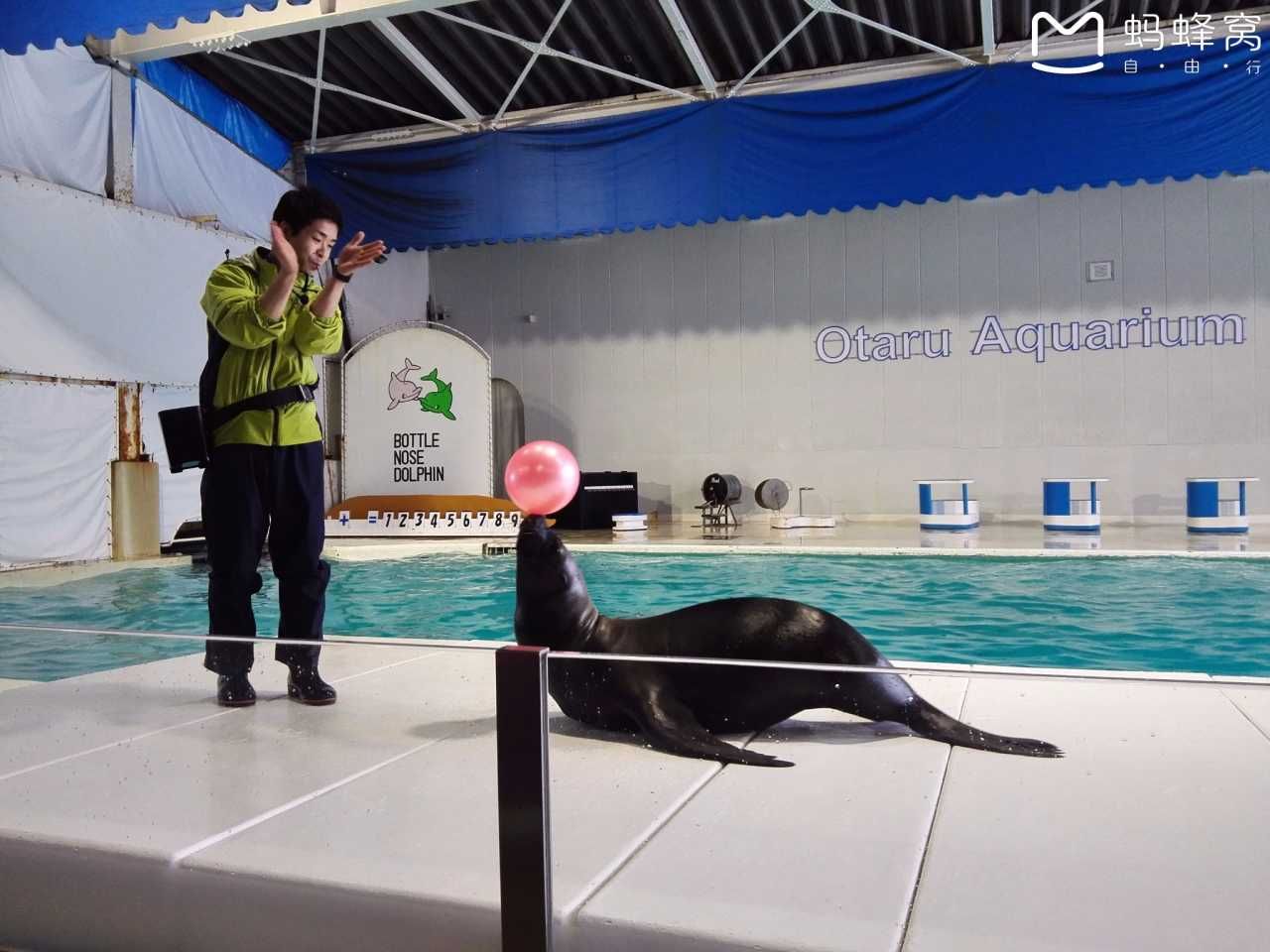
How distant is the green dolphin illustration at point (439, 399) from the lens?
11.7m

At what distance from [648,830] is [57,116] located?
30.0 ft

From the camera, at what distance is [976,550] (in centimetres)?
810

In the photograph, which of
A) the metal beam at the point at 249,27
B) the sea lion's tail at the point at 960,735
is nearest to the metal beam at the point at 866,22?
the metal beam at the point at 249,27

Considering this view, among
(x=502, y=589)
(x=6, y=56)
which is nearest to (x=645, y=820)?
(x=502, y=589)

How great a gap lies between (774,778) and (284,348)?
174cm

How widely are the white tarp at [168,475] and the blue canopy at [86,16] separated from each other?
179 inches

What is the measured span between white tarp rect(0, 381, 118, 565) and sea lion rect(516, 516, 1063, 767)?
7.19 m

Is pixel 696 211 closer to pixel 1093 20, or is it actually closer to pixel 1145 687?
pixel 1093 20

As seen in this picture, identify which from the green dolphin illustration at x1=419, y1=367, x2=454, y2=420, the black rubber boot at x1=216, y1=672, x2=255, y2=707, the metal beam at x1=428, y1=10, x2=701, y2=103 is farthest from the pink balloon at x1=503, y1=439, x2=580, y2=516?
the green dolphin illustration at x1=419, y1=367, x2=454, y2=420

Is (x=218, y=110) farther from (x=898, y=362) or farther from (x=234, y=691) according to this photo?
(x=234, y=691)

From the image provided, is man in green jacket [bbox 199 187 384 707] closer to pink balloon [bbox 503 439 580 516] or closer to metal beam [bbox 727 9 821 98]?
pink balloon [bbox 503 439 580 516]

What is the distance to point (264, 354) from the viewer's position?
2.68 m

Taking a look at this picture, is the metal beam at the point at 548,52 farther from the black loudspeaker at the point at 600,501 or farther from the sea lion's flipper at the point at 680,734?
the sea lion's flipper at the point at 680,734

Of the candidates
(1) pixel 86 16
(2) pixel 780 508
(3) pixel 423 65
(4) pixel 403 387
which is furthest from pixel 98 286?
(2) pixel 780 508
